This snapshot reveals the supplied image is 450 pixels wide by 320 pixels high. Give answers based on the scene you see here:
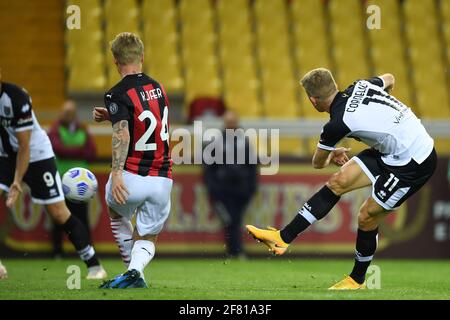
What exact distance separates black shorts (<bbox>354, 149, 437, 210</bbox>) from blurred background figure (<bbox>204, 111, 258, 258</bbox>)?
16.3 ft

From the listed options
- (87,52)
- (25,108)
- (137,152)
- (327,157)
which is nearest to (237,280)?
(327,157)

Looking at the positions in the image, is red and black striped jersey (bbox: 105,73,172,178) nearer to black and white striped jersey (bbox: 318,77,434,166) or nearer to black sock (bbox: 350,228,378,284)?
black and white striped jersey (bbox: 318,77,434,166)

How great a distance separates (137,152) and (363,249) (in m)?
2.02

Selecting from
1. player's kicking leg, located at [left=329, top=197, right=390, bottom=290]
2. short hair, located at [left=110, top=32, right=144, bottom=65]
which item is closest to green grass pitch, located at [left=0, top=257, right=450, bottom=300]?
player's kicking leg, located at [left=329, top=197, right=390, bottom=290]

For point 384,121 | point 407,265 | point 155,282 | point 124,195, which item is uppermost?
point 384,121

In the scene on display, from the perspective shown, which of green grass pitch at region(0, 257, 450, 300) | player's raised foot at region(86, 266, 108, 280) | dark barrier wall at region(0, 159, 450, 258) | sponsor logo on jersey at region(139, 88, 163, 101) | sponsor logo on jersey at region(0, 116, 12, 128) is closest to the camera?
green grass pitch at region(0, 257, 450, 300)

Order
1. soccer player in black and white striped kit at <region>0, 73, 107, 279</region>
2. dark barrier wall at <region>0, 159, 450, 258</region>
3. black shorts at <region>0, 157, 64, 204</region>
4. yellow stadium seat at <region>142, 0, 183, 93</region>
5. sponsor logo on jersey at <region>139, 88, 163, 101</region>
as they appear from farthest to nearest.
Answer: yellow stadium seat at <region>142, 0, 183, 93</region> < dark barrier wall at <region>0, 159, 450, 258</region> < black shorts at <region>0, 157, 64, 204</region> < soccer player in black and white striped kit at <region>0, 73, 107, 279</region> < sponsor logo on jersey at <region>139, 88, 163, 101</region>

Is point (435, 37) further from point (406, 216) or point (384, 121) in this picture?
point (384, 121)

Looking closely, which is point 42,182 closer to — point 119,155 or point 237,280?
point 119,155

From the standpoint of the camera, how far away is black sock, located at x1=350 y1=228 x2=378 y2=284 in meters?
7.73

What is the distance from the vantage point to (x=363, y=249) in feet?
25.4

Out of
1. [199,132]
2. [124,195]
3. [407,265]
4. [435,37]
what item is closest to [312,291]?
[124,195]

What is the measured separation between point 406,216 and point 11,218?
5245mm

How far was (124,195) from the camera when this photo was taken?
7.10 metres
